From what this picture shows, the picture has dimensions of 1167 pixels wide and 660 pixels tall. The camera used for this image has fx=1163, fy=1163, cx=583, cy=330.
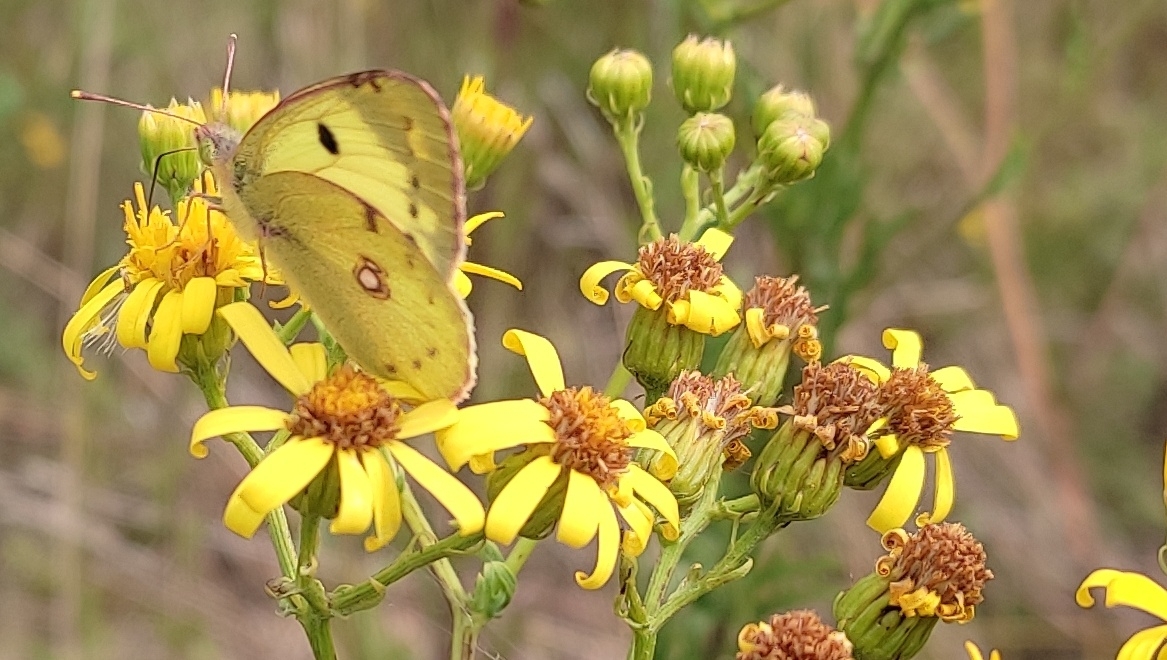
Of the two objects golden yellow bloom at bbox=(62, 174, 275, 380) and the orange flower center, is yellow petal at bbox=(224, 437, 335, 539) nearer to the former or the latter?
the orange flower center

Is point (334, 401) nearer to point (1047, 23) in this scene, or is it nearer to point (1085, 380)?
point (1085, 380)

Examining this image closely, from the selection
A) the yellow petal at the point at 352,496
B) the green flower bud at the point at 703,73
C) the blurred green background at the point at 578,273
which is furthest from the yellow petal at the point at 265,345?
the blurred green background at the point at 578,273

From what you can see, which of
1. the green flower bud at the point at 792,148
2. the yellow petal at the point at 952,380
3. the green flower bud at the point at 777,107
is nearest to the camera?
the yellow petal at the point at 952,380

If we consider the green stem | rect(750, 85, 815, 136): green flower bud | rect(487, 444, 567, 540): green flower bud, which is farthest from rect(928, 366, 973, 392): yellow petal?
rect(487, 444, 567, 540): green flower bud

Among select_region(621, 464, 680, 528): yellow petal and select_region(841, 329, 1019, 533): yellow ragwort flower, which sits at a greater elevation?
select_region(841, 329, 1019, 533): yellow ragwort flower

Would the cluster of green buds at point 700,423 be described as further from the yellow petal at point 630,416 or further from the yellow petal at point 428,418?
the yellow petal at point 428,418

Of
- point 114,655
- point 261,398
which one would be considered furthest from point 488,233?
point 114,655
